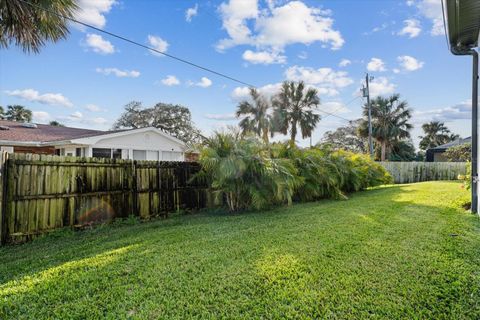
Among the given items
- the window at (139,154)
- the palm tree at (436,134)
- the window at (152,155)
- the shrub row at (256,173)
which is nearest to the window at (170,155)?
the window at (152,155)

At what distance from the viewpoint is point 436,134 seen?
106 feet

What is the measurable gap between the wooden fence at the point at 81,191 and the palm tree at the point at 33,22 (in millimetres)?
3859

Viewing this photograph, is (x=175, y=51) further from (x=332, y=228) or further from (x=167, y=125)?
(x=167, y=125)

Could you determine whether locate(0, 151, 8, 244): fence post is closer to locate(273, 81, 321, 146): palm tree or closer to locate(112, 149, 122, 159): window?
locate(112, 149, 122, 159): window

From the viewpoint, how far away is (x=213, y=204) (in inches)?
268

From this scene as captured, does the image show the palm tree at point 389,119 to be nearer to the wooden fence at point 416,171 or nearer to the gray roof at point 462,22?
the wooden fence at point 416,171

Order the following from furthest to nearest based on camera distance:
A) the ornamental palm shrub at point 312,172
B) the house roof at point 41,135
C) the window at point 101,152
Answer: the window at point 101,152
the house roof at point 41,135
the ornamental palm shrub at point 312,172

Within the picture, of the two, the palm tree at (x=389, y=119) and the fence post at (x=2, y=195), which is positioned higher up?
the palm tree at (x=389, y=119)

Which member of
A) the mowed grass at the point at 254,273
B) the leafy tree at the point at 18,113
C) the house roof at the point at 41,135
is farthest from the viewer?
the leafy tree at the point at 18,113

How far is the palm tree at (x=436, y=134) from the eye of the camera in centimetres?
3189

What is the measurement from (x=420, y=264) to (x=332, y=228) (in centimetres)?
154

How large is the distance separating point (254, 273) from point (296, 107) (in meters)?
17.3

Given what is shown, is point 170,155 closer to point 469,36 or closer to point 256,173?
point 256,173

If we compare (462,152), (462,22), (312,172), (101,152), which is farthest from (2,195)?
(462,152)
